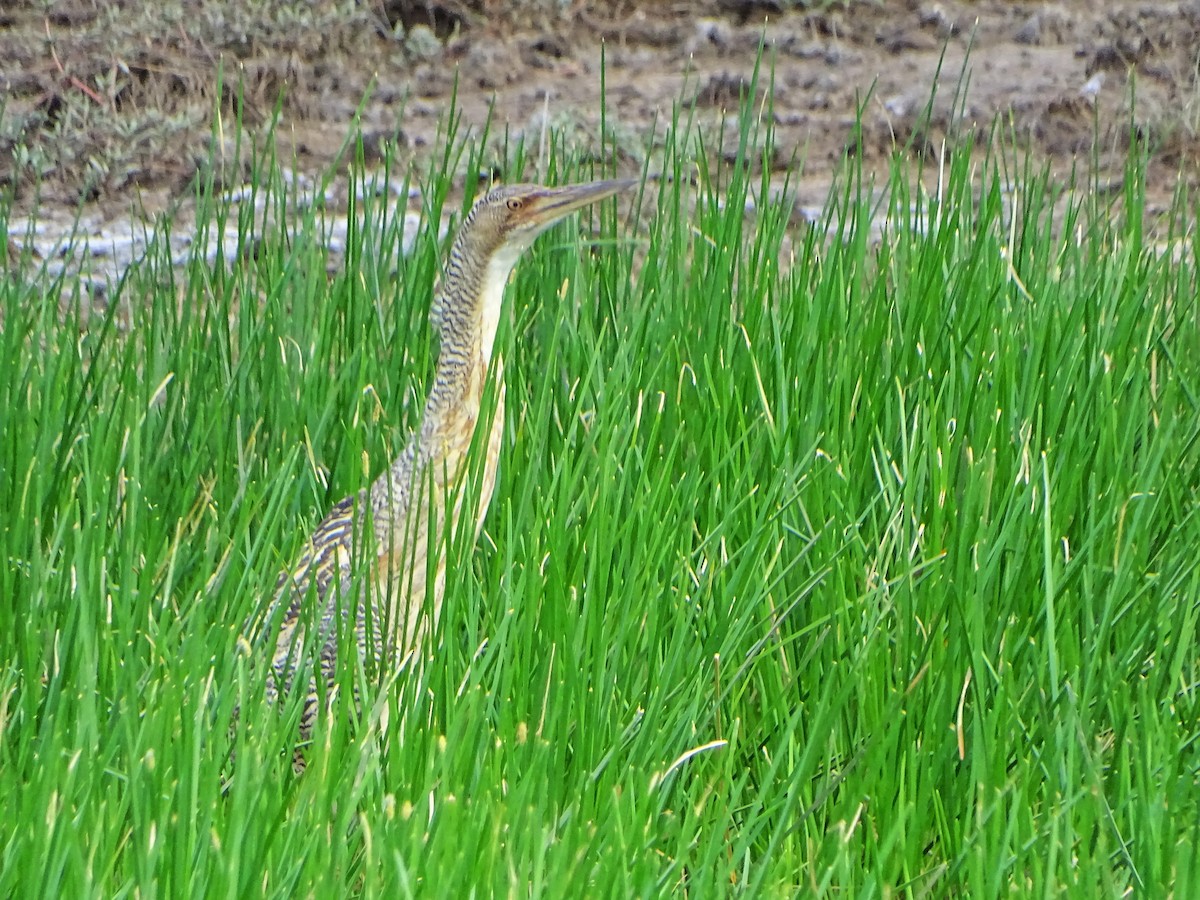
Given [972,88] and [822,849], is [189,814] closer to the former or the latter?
[822,849]

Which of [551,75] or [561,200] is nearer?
[561,200]

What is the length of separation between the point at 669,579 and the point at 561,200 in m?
0.71

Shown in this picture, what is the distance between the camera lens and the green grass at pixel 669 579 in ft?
6.02

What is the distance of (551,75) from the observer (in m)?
6.04

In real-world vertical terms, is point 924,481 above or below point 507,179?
below

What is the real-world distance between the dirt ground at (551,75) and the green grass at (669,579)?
178cm

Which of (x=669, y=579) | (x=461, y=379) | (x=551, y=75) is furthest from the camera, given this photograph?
(x=551, y=75)

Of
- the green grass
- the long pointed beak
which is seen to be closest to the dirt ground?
the green grass

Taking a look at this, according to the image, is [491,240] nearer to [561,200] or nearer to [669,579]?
[561,200]

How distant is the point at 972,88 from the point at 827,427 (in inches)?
118

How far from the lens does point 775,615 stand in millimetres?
2445

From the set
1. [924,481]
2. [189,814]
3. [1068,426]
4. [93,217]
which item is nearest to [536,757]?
[189,814]

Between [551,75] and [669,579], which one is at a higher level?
[551,75]

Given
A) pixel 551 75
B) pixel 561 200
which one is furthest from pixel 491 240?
pixel 551 75
